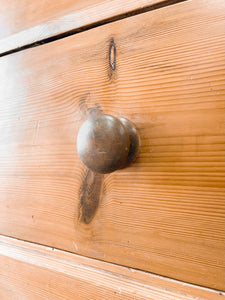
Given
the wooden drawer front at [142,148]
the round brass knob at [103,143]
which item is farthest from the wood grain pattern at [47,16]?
the round brass knob at [103,143]

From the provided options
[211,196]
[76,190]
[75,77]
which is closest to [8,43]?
[75,77]

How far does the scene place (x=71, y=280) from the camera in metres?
0.30

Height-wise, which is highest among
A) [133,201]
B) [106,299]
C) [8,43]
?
[8,43]

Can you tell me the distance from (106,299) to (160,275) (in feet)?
0.24

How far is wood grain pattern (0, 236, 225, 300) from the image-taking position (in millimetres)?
245

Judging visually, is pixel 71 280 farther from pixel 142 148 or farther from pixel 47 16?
pixel 47 16

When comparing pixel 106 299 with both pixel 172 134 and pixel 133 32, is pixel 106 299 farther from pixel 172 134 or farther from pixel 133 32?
pixel 133 32

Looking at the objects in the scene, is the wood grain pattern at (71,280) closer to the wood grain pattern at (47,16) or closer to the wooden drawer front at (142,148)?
the wooden drawer front at (142,148)

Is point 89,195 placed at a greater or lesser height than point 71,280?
greater

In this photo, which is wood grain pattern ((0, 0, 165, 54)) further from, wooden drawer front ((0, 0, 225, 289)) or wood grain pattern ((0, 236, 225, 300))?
wood grain pattern ((0, 236, 225, 300))

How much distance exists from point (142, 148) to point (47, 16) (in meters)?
0.24

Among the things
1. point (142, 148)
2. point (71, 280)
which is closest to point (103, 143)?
point (142, 148)

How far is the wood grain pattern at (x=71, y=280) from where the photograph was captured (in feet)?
0.80

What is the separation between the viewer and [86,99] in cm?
30
